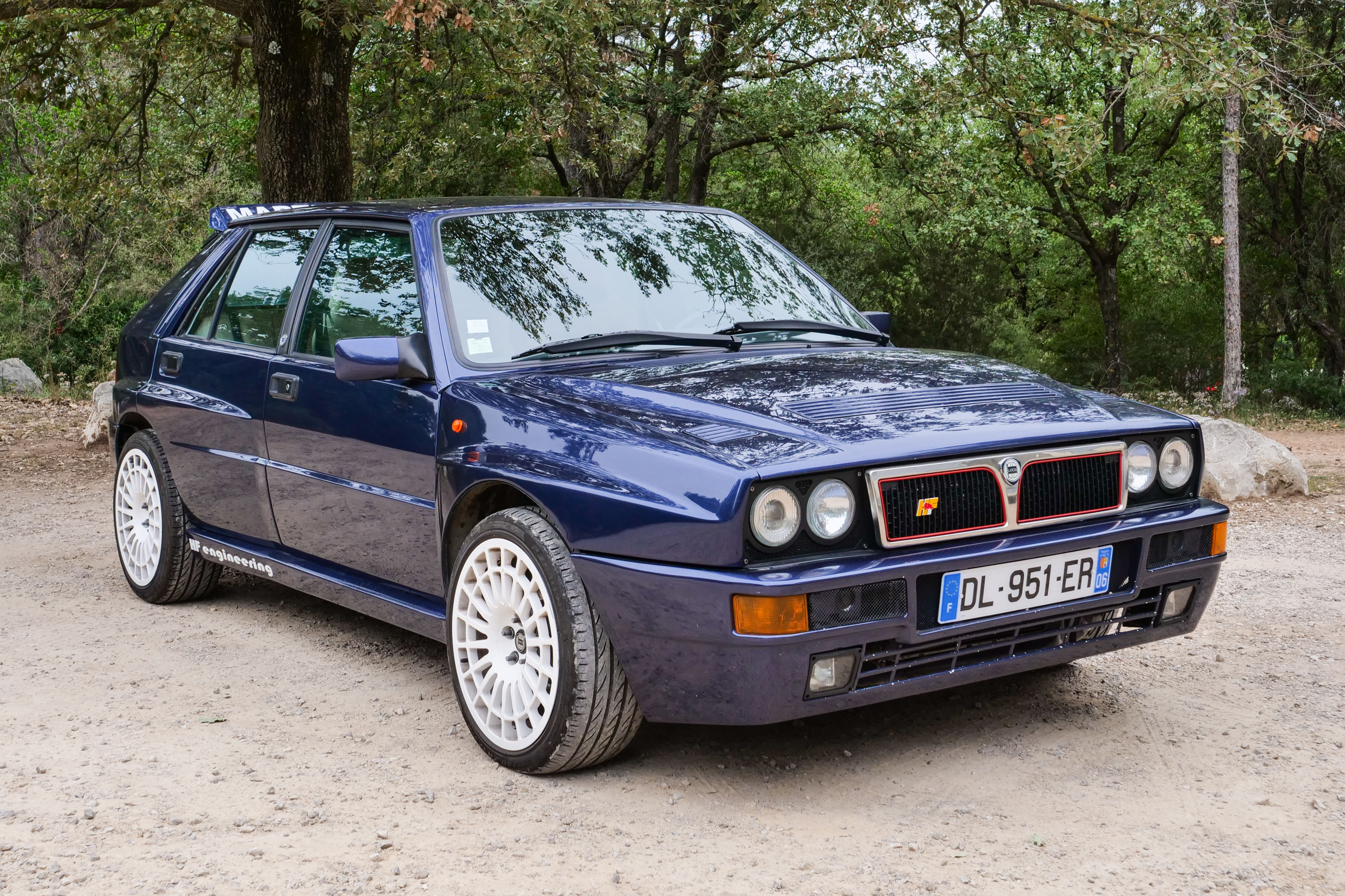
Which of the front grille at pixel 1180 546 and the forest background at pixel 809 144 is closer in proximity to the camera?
the front grille at pixel 1180 546

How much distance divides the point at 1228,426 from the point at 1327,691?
5.28 metres

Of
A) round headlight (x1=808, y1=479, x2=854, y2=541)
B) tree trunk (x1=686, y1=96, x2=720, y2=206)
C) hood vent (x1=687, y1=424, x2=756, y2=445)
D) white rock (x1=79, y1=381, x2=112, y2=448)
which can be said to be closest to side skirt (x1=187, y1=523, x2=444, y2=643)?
hood vent (x1=687, y1=424, x2=756, y2=445)

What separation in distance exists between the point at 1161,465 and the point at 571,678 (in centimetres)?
185

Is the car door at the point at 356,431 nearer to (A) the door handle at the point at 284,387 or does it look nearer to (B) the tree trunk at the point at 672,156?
(A) the door handle at the point at 284,387

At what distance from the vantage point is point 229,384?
16.6ft

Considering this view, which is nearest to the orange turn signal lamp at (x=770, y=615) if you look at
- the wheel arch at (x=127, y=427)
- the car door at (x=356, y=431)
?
the car door at (x=356, y=431)

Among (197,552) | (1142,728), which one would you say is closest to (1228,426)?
(1142,728)

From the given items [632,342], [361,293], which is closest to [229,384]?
[361,293]

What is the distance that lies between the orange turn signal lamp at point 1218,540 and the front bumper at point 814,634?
11.7 inches

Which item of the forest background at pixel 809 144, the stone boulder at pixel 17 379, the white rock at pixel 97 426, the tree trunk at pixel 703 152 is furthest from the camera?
the tree trunk at pixel 703 152

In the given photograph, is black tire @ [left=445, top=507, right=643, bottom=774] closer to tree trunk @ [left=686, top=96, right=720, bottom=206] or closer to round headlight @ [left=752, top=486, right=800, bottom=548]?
round headlight @ [left=752, top=486, right=800, bottom=548]

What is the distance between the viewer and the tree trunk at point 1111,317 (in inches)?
1038

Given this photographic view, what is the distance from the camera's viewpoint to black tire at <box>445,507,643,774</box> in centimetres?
339

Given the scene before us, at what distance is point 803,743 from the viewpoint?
387 cm
